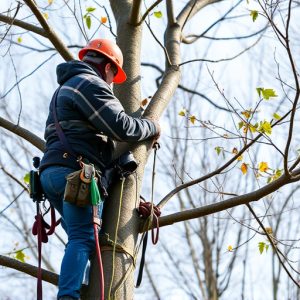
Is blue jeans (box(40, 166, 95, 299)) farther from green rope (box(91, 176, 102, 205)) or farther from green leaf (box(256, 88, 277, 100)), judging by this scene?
green leaf (box(256, 88, 277, 100))

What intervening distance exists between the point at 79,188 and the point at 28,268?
2.15 ft

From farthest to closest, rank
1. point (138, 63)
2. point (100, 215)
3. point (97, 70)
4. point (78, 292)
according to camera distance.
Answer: point (138, 63), point (97, 70), point (100, 215), point (78, 292)

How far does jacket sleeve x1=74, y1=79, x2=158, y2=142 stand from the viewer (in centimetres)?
452

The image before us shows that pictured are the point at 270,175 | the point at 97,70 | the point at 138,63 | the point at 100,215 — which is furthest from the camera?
the point at 270,175

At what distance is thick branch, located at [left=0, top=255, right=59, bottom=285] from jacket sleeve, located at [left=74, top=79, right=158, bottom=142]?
84 centimetres

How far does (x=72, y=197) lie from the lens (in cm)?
429

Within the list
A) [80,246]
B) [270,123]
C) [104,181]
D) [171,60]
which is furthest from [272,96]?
[80,246]

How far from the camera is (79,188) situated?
425 centimetres

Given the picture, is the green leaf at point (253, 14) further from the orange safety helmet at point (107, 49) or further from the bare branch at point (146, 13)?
the orange safety helmet at point (107, 49)

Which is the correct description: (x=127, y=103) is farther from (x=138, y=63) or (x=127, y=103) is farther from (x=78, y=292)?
(x=78, y=292)

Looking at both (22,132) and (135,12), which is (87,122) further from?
(135,12)

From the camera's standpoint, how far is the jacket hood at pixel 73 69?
470cm

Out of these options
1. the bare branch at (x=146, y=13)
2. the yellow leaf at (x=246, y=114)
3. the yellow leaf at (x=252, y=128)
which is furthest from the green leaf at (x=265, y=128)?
the bare branch at (x=146, y=13)

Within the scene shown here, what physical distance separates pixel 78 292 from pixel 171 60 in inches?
81.1
